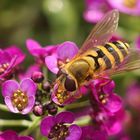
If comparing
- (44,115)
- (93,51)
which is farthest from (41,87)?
(93,51)

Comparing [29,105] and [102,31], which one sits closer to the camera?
[29,105]

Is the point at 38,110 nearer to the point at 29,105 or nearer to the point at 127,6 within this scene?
the point at 29,105

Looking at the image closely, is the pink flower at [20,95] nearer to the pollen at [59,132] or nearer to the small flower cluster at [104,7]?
the pollen at [59,132]

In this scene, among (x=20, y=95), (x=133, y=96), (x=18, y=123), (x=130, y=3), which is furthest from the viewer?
(x=130, y=3)

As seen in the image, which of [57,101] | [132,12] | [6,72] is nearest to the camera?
[57,101]

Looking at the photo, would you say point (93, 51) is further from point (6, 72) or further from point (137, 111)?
point (137, 111)

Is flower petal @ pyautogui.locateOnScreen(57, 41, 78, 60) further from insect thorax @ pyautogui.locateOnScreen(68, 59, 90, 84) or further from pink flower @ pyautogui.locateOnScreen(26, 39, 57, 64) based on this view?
insect thorax @ pyautogui.locateOnScreen(68, 59, 90, 84)

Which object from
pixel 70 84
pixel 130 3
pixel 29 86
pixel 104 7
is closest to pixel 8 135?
pixel 29 86
